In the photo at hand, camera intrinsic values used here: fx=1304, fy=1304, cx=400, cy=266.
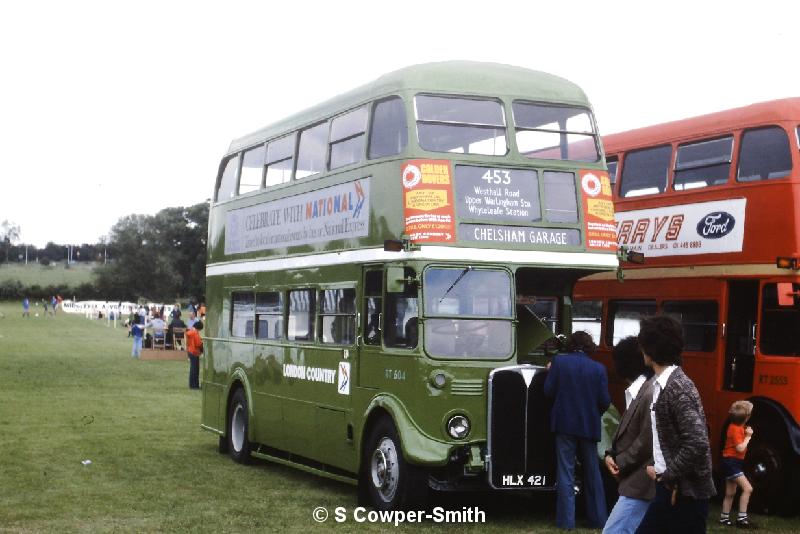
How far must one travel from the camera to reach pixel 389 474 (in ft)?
41.2

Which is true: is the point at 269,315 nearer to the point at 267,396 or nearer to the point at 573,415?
the point at 267,396

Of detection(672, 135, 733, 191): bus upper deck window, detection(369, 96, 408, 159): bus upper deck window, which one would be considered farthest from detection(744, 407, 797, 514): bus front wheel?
detection(369, 96, 408, 159): bus upper deck window

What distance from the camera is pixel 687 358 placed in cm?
1491

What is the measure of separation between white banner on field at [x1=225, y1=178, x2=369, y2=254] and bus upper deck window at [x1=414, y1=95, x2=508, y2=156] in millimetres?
1104

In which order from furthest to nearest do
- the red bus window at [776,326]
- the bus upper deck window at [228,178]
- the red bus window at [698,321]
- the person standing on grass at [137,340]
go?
the person standing on grass at [137,340] < the bus upper deck window at [228,178] < the red bus window at [698,321] < the red bus window at [776,326]

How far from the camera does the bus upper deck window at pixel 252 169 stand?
17.3 meters

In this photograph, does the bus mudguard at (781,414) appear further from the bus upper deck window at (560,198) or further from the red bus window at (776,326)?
the bus upper deck window at (560,198)

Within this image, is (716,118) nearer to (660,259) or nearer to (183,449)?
(660,259)

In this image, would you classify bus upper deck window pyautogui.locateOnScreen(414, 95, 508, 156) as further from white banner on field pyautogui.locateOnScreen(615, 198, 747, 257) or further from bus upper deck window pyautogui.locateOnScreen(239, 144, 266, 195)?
bus upper deck window pyautogui.locateOnScreen(239, 144, 266, 195)

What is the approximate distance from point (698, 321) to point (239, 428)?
6461 mm

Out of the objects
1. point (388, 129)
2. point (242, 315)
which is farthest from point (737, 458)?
point (242, 315)

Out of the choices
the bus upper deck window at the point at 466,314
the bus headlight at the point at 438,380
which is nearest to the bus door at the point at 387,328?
the bus upper deck window at the point at 466,314

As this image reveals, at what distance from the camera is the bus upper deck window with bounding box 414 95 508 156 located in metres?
12.7

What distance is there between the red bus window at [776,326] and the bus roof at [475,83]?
285 centimetres
